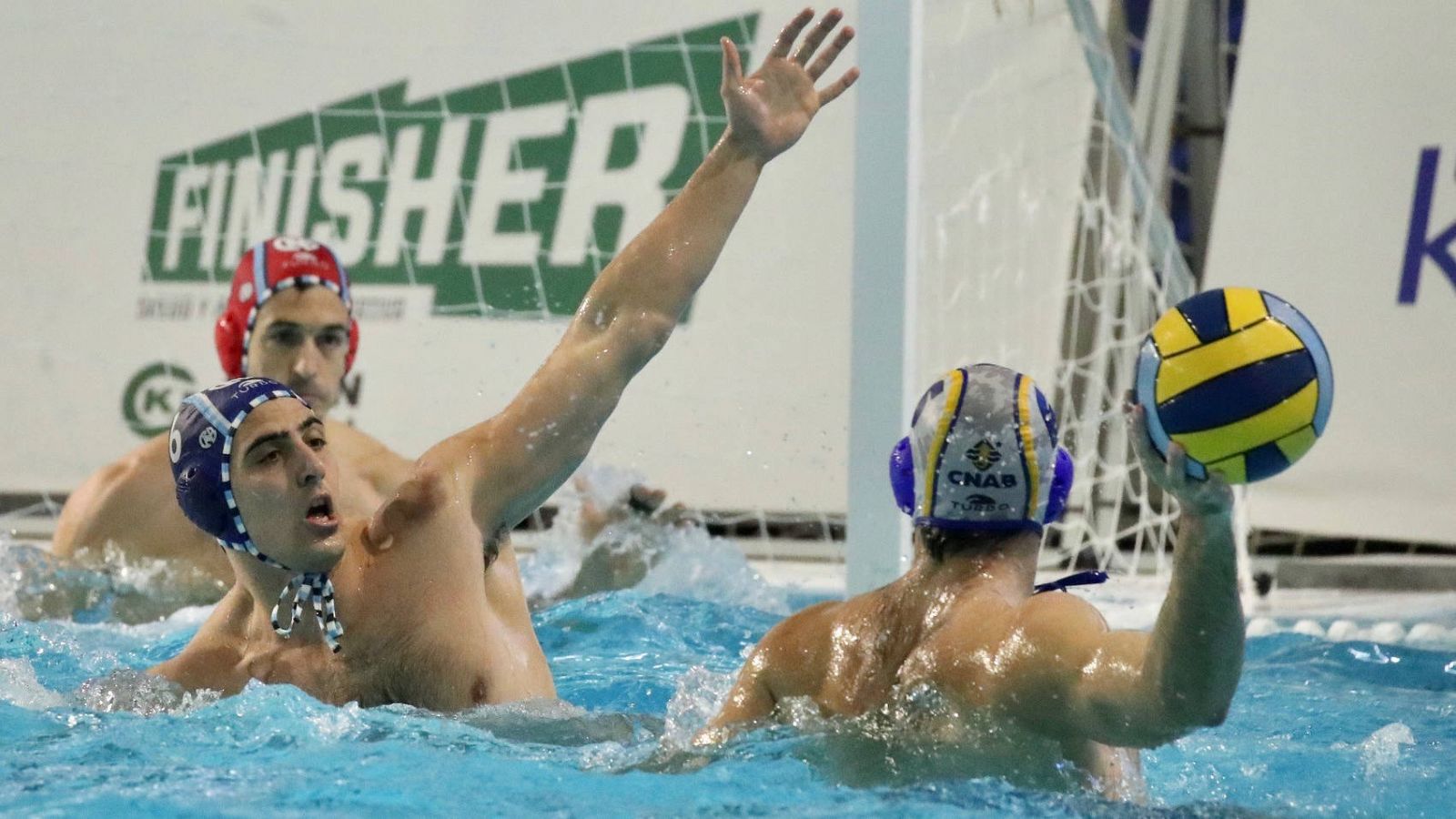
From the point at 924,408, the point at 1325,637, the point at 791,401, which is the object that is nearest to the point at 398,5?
the point at 791,401

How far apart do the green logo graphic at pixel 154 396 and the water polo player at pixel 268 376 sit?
6.23 feet

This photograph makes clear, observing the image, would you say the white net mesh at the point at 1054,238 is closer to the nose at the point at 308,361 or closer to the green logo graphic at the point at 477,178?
the green logo graphic at the point at 477,178

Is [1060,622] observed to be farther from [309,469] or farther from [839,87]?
[309,469]

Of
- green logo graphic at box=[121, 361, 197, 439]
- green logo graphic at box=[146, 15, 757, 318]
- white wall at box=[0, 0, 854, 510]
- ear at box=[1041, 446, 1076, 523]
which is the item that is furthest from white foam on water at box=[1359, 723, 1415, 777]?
green logo graphic at box=[121, 361, 197, 439]

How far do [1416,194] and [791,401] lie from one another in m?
2.16

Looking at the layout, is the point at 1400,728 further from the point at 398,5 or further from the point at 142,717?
the point at 398,5

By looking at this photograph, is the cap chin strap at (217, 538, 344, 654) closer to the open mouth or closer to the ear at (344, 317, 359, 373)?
the open mouth

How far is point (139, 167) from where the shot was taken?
22.2 ft

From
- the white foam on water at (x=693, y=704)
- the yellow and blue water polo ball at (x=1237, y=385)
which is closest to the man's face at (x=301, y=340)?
the white foam on water at (x=693, y=704)

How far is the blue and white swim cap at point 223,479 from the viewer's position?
284 centimetres

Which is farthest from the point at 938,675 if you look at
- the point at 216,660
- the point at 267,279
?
the point at 267,279

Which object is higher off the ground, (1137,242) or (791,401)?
(1137,242)

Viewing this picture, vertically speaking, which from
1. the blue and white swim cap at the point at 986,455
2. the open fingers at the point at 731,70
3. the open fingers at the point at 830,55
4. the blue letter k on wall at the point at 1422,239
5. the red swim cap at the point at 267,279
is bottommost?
the blue and white swim cap at the point at 986,455

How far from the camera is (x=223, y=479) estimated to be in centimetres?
283
